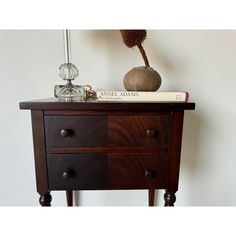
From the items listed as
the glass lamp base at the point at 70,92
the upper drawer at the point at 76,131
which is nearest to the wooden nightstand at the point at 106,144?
the upper drawer at the point at 76,131

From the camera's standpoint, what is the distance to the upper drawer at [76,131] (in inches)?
23.1

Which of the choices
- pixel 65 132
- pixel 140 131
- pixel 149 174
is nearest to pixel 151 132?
pixel 140 131

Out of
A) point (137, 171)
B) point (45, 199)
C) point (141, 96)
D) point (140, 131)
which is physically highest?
point (141, 96)

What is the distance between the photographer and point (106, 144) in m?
0.61

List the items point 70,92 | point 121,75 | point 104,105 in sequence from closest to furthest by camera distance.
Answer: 1. point 104,105
2. point 70,92
3. point 121,75

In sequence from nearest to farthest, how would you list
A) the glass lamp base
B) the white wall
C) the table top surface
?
the table top surface
the glass lamp base
the white wall

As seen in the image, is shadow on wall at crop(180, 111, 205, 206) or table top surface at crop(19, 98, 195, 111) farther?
shadow on wall at crop(180, 111, 205, 206)

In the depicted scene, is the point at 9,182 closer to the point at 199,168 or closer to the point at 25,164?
the point at 25,164

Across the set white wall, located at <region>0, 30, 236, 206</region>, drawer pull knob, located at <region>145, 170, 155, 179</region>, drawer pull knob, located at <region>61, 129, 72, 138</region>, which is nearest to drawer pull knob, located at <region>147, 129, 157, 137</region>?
drawer pull knob, located at <region>145, 170, 155, 179</region>

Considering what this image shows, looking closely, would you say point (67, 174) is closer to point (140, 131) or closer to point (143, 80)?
point (140, 131)

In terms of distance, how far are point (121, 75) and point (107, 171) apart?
448 millimetres

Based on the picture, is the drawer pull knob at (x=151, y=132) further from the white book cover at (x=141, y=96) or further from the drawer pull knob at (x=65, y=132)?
the drawer pull knob at (x=65, y=132)

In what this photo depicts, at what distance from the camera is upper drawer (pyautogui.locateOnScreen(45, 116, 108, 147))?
1.93ft

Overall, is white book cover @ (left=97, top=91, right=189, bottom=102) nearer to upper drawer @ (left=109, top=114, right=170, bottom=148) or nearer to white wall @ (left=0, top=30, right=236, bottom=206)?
upper drawer @ (left=109, top=114, right=170, bottom=148)
